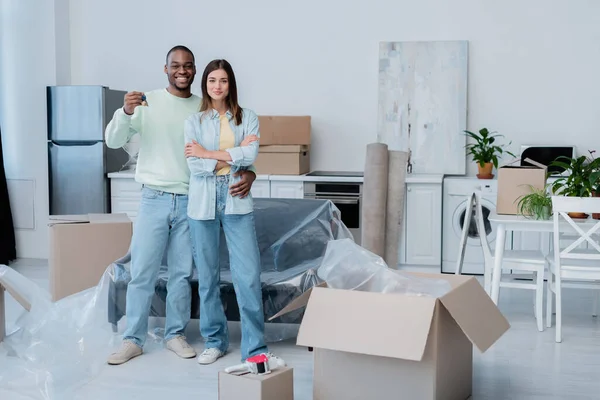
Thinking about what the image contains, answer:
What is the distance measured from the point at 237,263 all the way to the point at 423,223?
292cm

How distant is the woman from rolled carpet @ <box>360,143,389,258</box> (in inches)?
61.9

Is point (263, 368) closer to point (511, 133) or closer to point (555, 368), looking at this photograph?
point (555, 368)

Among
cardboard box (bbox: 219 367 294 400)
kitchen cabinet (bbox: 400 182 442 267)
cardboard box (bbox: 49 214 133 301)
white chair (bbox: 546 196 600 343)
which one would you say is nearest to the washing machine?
kitchen cabinet (bbox: 400 182 442 267)

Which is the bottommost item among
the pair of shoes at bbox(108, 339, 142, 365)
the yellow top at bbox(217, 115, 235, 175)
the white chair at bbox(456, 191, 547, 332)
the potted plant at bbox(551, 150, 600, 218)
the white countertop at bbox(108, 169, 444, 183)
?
the pair of shoes at bbox(108, 339, 142, 365)

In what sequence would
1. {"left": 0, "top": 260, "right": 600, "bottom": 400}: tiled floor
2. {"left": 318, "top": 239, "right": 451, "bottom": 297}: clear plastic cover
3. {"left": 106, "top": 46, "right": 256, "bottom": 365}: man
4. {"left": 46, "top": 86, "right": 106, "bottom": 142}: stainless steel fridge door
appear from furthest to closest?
{"left": 46, "top": 86, "right": 106, "bottom": 142}: stainless steel fridge door
{"left": 106, "top": 46, "right": 256, "bottom": 365}: man
{"left": 0, "top": 260, "right": 600, "bottom": 400}: tiled floor
{"left": 318, "top": 239, "right": 451, "bottom": 297}: clear plastic cover

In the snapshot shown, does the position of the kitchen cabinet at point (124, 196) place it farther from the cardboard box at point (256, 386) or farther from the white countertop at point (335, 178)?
the cardboard box at point (256, 386)

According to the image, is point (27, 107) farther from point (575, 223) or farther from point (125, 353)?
point (575, 223)

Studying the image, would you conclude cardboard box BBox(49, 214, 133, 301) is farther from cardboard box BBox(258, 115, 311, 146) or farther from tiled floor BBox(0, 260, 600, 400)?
cardboard box BBox(258, 115, 311, 146)

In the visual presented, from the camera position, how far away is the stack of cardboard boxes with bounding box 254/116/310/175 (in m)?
6.48

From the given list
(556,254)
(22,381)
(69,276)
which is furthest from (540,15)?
(22,381)

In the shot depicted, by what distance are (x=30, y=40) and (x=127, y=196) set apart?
66.4 inches

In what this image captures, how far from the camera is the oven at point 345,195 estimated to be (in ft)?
20.8

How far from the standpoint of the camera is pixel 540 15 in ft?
21.0

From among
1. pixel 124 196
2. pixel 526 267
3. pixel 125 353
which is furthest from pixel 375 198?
pixel 124 196
